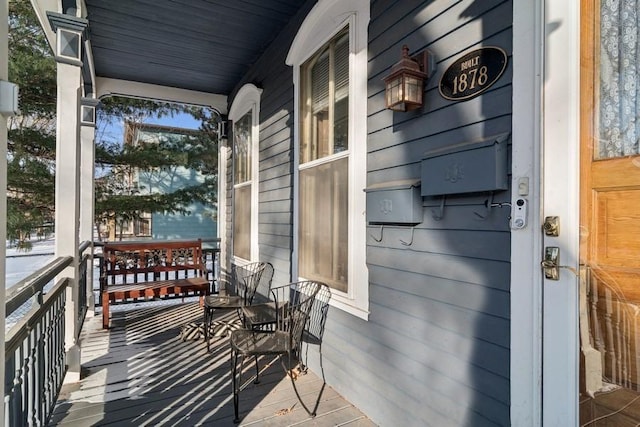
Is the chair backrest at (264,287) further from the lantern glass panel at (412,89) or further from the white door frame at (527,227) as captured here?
the white door frame at (527,227)

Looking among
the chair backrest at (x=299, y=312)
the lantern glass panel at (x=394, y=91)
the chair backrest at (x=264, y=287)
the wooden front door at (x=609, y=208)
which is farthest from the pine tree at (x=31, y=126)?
the wooden front door at (x=609, y=208)

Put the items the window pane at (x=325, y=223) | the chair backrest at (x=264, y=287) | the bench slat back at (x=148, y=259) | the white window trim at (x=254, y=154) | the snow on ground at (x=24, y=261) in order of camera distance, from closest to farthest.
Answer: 1. the snow on ground at (x=24, y=261)
2. the window pane at (x=325, y=223)
3. the chair backrest at (x=264, y=287)
4. the white window trim at (x=254, y=154)
5. the bench slat back at (x=148, y=259)

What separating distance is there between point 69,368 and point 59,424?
28.6 inches

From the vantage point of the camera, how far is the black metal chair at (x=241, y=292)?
347cm

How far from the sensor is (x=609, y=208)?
1212 millimetres

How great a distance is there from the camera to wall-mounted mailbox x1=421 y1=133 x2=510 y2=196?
147 centimetres

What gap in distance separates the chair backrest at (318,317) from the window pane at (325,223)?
95 millimetres

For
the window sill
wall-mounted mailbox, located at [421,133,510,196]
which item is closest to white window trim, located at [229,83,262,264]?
the window sill

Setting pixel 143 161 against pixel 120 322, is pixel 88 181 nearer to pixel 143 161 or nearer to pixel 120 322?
pixel 120 322

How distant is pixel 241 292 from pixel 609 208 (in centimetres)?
422

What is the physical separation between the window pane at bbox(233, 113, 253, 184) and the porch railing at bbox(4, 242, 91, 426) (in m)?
2.57

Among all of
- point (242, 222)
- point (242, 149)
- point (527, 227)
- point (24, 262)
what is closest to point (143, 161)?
point (242, 149)

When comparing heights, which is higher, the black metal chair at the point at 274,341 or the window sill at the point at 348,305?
the window sill at the point at 348,305

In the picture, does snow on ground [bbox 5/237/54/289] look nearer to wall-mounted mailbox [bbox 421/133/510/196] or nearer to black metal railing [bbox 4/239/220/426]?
black metal railing [bbox 4/239/220/426]
